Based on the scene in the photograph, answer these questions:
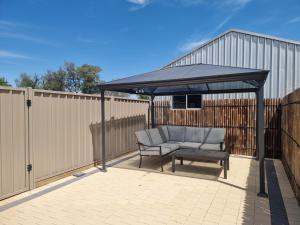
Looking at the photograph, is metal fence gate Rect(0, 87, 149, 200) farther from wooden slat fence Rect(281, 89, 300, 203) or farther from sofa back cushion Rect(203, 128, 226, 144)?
wooden slat fence Rect(281, 89, 300, 203)

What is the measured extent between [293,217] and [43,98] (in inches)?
189

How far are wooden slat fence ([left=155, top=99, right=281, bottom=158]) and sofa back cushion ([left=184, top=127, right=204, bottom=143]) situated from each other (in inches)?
37.0

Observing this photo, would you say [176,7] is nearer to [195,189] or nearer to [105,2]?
[105,2]

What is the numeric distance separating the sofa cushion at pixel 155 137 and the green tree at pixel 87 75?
2540cm

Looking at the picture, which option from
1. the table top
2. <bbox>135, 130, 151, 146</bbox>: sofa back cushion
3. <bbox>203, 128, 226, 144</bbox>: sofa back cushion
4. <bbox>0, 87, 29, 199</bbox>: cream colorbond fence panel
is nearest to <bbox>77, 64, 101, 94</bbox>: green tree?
<bbox>135, 130, 151, 146</bbox>: sofa back cushion

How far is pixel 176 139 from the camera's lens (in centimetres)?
720

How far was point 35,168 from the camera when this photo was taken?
412 cm

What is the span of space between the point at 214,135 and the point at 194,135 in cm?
65

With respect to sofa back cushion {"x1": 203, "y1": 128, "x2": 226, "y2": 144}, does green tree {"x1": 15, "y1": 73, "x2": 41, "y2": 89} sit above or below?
above

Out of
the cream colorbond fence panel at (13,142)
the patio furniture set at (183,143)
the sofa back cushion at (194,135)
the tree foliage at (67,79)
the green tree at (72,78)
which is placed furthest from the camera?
the green tree at (72,78)

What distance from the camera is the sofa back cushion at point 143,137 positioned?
5.85m

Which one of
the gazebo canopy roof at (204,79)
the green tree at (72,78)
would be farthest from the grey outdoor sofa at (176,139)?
the green tree at (72,78)

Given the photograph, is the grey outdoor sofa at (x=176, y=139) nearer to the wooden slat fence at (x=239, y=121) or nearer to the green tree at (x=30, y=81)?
the wooden slat fence at (x=239, y=121)

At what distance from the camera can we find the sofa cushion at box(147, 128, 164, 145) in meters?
6.44
